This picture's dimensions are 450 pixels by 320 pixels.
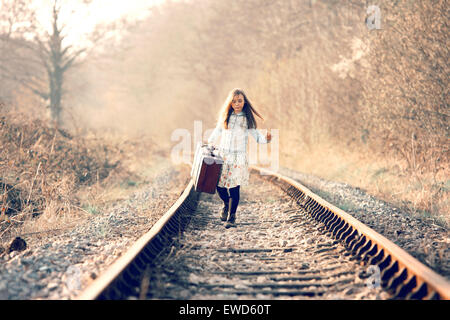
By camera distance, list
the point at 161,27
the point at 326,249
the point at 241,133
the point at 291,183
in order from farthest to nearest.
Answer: the point at 161,27, the point at 291,183, the point at 241,133, the point at 326,249

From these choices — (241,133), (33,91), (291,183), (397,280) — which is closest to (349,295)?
(397,280)

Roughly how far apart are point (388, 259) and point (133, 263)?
85.1 inches

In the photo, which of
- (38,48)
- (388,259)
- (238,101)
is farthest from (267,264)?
(38,48)

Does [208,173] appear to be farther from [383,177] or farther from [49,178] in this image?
[383,177]

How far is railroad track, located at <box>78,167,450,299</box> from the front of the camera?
3.13m

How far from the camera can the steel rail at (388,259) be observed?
2.91m

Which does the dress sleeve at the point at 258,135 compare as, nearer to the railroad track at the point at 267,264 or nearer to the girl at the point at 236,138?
the girl at the point at 236,138

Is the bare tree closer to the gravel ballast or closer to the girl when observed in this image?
the gravel ballast

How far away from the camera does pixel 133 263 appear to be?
11.4 ft

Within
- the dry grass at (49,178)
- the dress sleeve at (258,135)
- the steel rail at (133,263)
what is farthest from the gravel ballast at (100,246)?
the dress sleeve at (258,135)

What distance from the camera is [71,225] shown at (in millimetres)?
6004

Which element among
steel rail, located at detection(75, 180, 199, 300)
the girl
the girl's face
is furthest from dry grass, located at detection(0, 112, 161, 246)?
the girl's face

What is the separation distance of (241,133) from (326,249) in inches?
76.0
